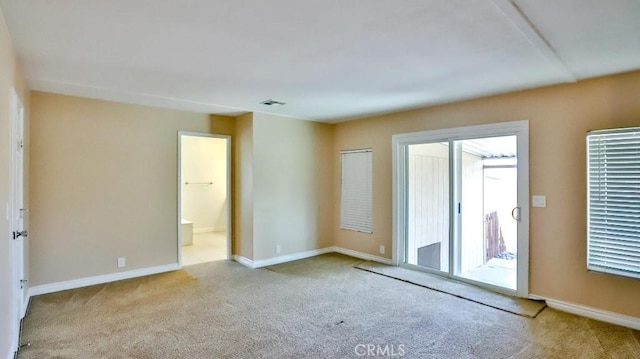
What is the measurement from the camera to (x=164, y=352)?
2625 millimetres

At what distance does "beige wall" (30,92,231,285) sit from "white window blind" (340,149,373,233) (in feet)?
8.75

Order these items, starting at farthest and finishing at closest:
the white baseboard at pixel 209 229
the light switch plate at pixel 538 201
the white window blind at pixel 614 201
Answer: the white baseboard at pixel 209 229
the light switch plate at pixel 538 201
the white window blind at pixel 614 201

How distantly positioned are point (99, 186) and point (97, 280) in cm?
119

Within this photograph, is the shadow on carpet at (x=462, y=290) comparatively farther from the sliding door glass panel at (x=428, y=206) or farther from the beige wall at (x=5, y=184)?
the beige wall at (x=5, y=184)

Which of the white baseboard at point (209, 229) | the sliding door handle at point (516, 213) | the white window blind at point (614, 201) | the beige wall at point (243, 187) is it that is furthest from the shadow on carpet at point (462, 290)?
the white baseboard at point (209, 229)

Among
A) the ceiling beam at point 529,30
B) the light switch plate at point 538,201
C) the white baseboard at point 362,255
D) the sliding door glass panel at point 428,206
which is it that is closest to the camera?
the ceiling beam at point 529,30

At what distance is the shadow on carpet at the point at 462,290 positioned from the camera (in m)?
3.47

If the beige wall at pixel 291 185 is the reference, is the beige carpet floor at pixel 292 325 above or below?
below

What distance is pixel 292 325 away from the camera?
10.2 feet

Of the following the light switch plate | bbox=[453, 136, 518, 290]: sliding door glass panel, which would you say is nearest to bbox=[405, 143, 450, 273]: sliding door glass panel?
bbox=[453, 136, 518, 290]: sliding door glass panel

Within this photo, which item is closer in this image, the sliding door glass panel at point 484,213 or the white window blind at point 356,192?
the sliding door glass panel at point 484,213

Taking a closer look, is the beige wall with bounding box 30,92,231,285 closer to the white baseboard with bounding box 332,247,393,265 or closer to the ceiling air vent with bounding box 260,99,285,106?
the ceiling air vent with bounding box 260,99,285,106

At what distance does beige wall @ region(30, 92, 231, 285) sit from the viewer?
3914 mm

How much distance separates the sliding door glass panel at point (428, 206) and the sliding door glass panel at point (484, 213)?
7.3 inches
